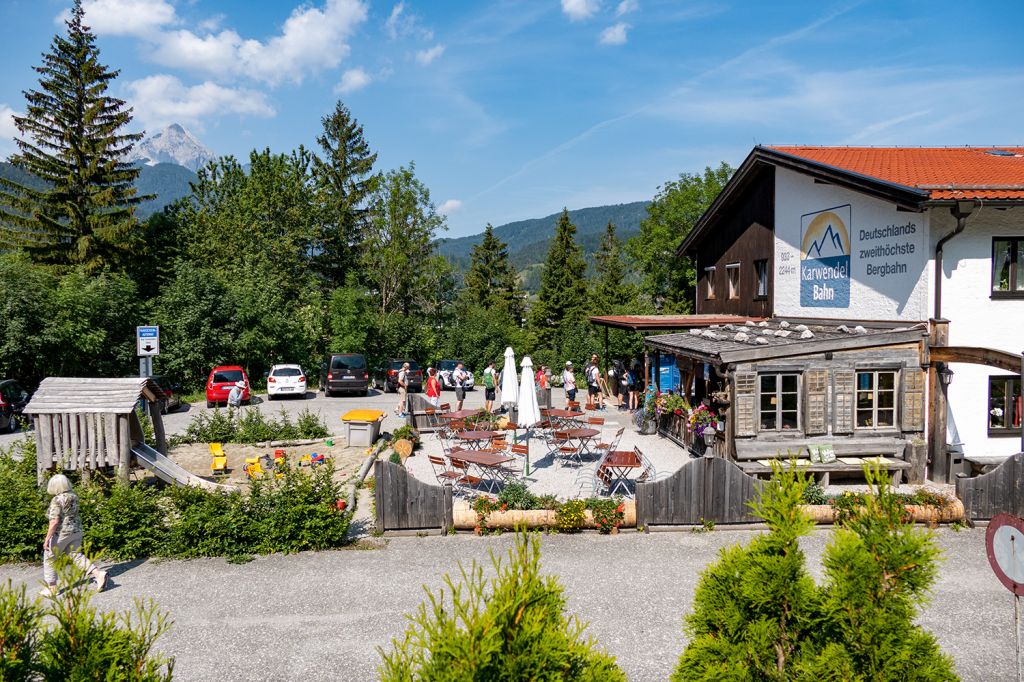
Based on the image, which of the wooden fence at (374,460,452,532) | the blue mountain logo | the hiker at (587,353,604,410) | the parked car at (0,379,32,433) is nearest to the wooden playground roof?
the wooden fence at (374,460,452,532)

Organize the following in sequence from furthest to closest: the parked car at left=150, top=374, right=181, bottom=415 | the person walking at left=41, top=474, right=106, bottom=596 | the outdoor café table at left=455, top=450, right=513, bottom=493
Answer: the parked car at left=150, top=374, right=181, bottom=415, the outdoor café table at left=455, top=450, right=513, bottom=493, the person walking at left=41, top=474, right=106, bottom=596

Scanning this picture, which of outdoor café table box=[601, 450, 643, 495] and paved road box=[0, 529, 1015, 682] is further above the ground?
outdoor café table box=[601, 450, 643, 495]

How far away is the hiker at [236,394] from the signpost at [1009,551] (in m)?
23.5

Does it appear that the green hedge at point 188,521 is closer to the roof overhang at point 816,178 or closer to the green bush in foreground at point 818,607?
the green bush in foreground at point 818,607

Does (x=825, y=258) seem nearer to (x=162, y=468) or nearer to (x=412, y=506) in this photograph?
(x=412, y=506)

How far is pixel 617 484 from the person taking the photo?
13.3 metres

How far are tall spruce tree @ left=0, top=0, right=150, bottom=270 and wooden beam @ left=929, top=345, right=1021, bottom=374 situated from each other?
121 feet

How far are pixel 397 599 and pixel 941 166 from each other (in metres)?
16.6

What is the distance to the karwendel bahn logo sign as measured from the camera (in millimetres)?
16938

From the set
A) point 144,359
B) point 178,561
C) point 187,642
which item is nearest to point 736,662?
point 187,642

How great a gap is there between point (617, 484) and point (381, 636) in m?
6.51

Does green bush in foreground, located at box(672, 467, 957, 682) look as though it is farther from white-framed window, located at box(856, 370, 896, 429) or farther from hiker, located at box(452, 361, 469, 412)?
hiker, located at box(452, 361, 469, 412)

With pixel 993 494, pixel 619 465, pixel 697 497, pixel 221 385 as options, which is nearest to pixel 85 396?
pixel 619 465

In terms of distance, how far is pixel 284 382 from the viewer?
29062 millimetres
